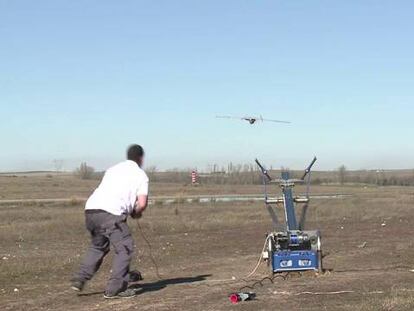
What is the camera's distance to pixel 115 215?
9.31 metres

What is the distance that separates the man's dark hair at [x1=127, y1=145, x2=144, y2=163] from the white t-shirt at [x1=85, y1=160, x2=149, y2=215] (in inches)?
8.4

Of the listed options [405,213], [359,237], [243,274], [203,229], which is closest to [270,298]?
[243,274]

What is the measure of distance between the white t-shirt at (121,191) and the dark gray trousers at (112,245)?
0.10 m

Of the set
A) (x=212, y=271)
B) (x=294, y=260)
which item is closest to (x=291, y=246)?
(x=294, y=260)

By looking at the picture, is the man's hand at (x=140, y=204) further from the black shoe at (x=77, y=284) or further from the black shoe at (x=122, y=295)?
the black shoe at (x=77, y=284)

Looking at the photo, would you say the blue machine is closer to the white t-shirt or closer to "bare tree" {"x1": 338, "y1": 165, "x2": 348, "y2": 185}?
the white t-shirt

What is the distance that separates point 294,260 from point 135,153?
3.39 m

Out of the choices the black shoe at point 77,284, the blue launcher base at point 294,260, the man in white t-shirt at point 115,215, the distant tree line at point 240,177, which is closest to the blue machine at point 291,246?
the blue launcher base at point 294,260

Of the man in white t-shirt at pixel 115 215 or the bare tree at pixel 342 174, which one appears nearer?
the man in white t-shirt at pixel 115 215

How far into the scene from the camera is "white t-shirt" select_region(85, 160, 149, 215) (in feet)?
30.6

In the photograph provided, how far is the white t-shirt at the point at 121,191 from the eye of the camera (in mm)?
9336

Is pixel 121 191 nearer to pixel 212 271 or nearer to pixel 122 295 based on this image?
pixel 122 295

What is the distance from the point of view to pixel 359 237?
1878 cm

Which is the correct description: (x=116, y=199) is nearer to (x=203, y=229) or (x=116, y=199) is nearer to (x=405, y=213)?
(x=203, y=229)
